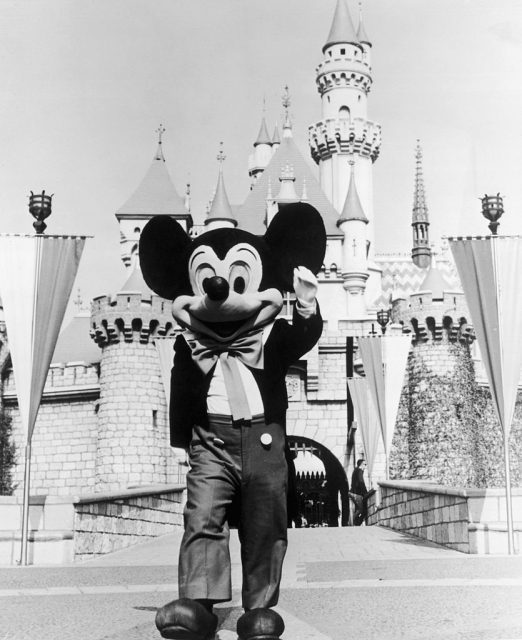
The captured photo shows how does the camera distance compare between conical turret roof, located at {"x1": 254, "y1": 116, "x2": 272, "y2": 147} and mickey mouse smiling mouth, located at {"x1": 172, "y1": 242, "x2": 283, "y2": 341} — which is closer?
mickey mouse smiling mouth, located at {"x1": 172, "y1": 242, "x2": 283, "y2": 341}

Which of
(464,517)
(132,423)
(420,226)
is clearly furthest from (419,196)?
(464,517)

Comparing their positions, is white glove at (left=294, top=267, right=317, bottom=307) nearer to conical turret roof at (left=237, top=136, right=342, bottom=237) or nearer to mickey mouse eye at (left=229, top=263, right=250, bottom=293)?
mickey mouse eye at (left=229, top=263, right=250, bottom=293)

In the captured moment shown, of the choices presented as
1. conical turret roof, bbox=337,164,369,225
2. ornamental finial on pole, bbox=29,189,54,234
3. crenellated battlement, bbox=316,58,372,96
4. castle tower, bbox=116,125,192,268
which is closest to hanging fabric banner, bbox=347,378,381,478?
ornamental finial on pole, bbox=29,189,54,234

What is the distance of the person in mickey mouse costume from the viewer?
11.8ft

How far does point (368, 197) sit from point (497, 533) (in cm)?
3161

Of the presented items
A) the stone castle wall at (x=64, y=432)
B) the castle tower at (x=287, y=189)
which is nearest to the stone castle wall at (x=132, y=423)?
the stone castle wall at (x=64, y=432)

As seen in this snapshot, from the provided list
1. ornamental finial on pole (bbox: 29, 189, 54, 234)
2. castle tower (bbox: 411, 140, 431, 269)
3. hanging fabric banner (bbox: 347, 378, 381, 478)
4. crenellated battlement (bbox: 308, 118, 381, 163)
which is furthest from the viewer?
castle tower (bbox: 411, 140, 431, 269)

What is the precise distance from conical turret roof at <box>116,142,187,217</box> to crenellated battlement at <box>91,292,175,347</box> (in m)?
12.2

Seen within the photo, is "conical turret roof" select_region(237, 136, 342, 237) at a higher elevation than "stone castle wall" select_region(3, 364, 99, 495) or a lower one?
higher

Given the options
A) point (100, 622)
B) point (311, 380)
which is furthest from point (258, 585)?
point (311, 380)

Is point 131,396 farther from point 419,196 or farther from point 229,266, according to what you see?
point 419,196

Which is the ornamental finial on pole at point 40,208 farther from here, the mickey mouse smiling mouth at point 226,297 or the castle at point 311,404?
the castle at point 311,404

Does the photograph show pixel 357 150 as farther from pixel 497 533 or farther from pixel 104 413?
pixel 497 533

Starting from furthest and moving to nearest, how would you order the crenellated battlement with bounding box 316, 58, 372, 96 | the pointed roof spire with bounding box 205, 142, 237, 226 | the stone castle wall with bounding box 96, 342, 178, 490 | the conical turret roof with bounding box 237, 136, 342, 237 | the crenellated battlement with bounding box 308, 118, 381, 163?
the crenellated battlement with bounding box 316, 58, 372, 96 < the crenellated battlement with bounding box 308, 118, 381, 163 < the conical turret roof with bounding box 237, 136, 342, 237 < the pointed roof spire with bounding box 205, 142, 237, 226 < the stone castle wall with bounding box 96, 342, 178, 490
